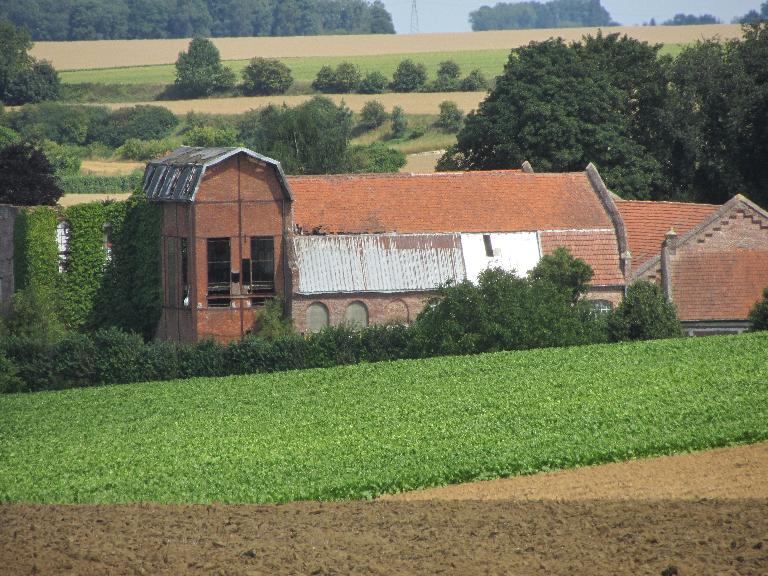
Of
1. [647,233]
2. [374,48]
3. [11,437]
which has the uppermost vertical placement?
[374,48]

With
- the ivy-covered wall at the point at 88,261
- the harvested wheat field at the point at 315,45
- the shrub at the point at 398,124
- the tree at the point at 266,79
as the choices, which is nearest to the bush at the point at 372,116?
the shrub at the point at 398,124

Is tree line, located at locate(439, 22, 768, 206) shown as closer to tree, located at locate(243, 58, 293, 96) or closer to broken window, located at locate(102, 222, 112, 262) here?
broken window, located at locate(102, 222, 112, 262)

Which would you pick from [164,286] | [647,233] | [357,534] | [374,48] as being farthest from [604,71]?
[374,48]

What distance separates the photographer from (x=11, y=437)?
3384cm

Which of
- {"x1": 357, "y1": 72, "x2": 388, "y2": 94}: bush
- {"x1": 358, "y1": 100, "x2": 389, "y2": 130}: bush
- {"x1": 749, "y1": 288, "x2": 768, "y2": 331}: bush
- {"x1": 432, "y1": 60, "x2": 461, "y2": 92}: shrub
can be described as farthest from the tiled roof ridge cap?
{"x1": 432, "y1": 60, "x2": 461, "y2": 92}: shrub

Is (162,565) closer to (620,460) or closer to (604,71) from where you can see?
(620,460)

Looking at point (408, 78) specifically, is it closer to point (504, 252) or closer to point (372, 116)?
point (372, 116)

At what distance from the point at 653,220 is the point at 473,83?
2615 inches

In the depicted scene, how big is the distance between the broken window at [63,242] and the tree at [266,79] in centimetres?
6454

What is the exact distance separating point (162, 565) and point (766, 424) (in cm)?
1552

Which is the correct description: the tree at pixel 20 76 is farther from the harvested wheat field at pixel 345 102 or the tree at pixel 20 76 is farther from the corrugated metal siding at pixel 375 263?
the corrugated metal siding at pixel 375 263

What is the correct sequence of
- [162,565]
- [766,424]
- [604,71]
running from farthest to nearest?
[604,71]
[766,424]
[162,565]

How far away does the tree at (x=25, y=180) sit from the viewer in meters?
69.1

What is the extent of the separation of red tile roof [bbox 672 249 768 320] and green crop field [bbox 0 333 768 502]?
9923 millimetres
